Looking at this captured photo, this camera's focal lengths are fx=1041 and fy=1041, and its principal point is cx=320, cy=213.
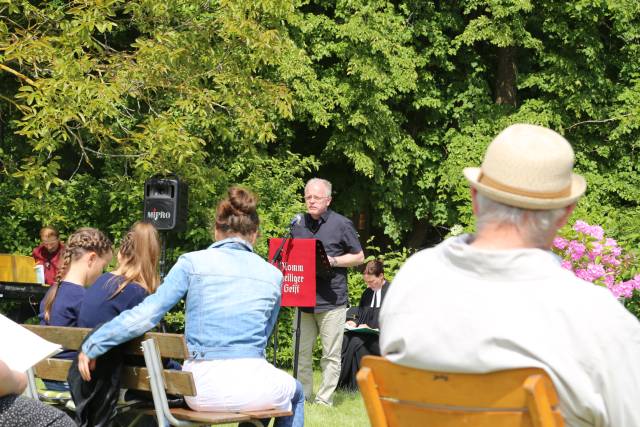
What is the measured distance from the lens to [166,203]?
1181 centimetres


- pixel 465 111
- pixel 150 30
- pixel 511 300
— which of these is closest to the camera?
pixel 511 300

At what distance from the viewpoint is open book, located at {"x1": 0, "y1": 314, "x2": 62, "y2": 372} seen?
3.02 metres

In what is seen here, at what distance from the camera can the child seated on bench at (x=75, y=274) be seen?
5969 mm

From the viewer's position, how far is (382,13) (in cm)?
1792

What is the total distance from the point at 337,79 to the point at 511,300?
16.1 metres

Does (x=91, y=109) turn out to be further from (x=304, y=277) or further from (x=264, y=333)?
(x=264, y=333)

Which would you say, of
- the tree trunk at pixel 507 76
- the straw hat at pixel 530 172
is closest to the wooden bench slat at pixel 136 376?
the straw hat at pixel 530 172

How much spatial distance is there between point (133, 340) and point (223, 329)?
1.48ft

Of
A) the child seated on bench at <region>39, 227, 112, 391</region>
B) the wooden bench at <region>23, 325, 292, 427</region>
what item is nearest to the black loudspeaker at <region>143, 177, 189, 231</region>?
the child seated on bench at <region>39, 227, 112, 391</region>

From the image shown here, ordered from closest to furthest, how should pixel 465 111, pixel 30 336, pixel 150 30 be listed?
1. pixel 30 336
2. pixel 150 30
3. pixel 465 111

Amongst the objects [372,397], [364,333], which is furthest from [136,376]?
[364,333]

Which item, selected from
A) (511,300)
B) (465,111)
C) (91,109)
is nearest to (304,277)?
(91,109)

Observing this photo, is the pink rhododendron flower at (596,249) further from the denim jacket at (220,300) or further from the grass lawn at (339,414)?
the denim jacket at (220,300)

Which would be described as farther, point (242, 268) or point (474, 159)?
point (474, 159)
